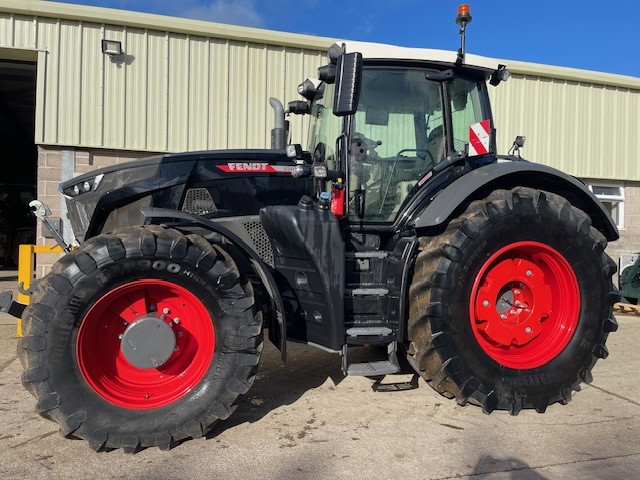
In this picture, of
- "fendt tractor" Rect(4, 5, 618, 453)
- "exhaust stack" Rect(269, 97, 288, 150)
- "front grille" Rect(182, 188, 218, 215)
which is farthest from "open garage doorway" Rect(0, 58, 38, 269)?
"fendt tractor" Rect(4, 5, 618, 453)

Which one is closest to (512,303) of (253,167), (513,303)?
(513,303)

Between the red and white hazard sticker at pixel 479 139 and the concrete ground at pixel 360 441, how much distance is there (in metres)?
1.78

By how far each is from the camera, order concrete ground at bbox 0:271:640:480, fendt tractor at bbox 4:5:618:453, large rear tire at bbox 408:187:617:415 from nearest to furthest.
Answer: concrete ground at bbox 0:271:640:480 → fendt tractor at bbox 4:5:618:453 → large rear tire at bbox 408:187:617:415

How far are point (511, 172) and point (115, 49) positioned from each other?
5978mm

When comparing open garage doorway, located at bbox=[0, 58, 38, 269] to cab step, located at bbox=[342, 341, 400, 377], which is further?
open garage doorway, located at bbox=[0, 58, 38, 269]

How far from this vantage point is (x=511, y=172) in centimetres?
358

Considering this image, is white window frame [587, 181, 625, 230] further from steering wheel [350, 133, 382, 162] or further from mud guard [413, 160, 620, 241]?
steering wheel [350, 133, 382, 162]

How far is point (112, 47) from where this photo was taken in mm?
7363

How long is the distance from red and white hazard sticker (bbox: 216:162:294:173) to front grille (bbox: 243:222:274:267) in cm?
40

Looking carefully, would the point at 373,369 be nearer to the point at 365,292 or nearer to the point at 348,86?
the point at 365,292

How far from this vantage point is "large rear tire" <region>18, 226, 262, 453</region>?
283 cm

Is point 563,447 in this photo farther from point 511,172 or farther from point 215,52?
point 215,52

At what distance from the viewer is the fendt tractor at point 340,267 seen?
2.94m

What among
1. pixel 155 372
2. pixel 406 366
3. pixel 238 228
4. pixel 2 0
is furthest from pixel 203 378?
pixel 2 0
